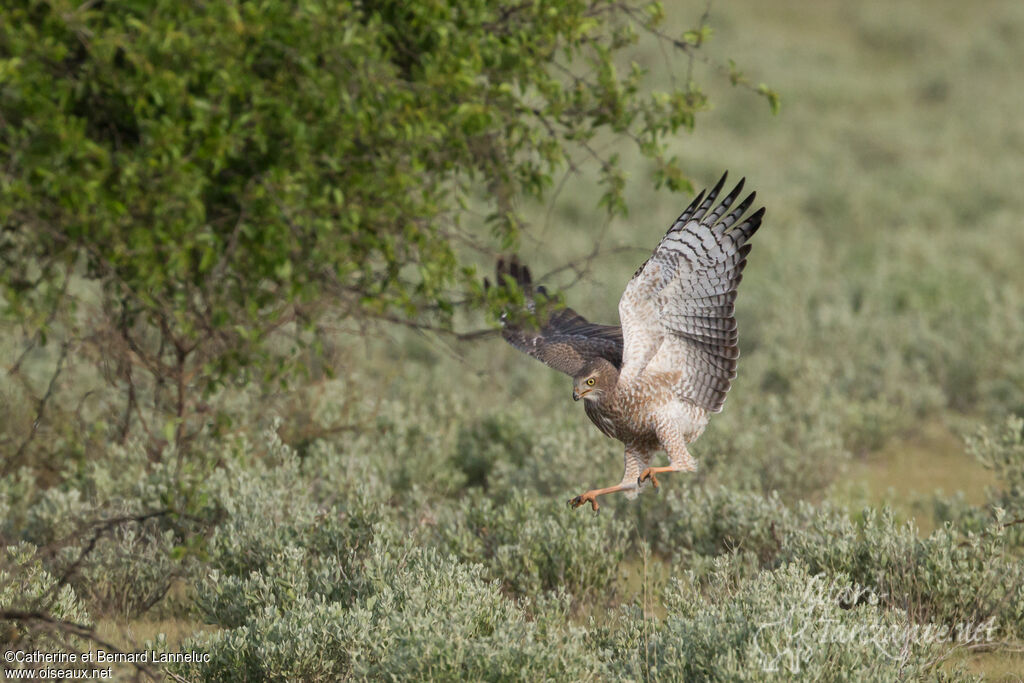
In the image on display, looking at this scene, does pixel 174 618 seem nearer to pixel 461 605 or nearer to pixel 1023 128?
pixel 461 605

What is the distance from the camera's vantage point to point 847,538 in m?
6.33

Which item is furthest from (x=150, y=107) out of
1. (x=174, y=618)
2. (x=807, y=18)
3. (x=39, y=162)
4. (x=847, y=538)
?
(x=807, y=18)

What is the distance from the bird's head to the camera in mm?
6082

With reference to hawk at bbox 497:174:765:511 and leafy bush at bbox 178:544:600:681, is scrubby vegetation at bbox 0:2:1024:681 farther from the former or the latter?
hawk at bbox 497:174:765:511

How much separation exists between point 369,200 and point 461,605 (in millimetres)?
2005

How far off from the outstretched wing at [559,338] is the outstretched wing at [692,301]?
296 millimetres

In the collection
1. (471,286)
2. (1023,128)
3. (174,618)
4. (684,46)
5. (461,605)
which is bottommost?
(174,618)

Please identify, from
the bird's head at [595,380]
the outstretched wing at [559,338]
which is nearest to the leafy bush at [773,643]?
the bird's head at [595,380]

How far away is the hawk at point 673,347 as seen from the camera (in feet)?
20.1

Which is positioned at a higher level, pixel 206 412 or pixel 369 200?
pixel 369 200

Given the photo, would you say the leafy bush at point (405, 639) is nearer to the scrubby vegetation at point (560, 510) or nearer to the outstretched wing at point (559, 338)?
the scrubby vegetation at point (560, 510)

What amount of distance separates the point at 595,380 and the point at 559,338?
3.51 ft

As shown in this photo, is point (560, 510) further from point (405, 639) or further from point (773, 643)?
point (773, 643)

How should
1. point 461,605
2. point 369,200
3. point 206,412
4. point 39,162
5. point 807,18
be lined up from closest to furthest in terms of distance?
point 39,162, point 461,605, point 369,200, point 206,412, point 807,18
